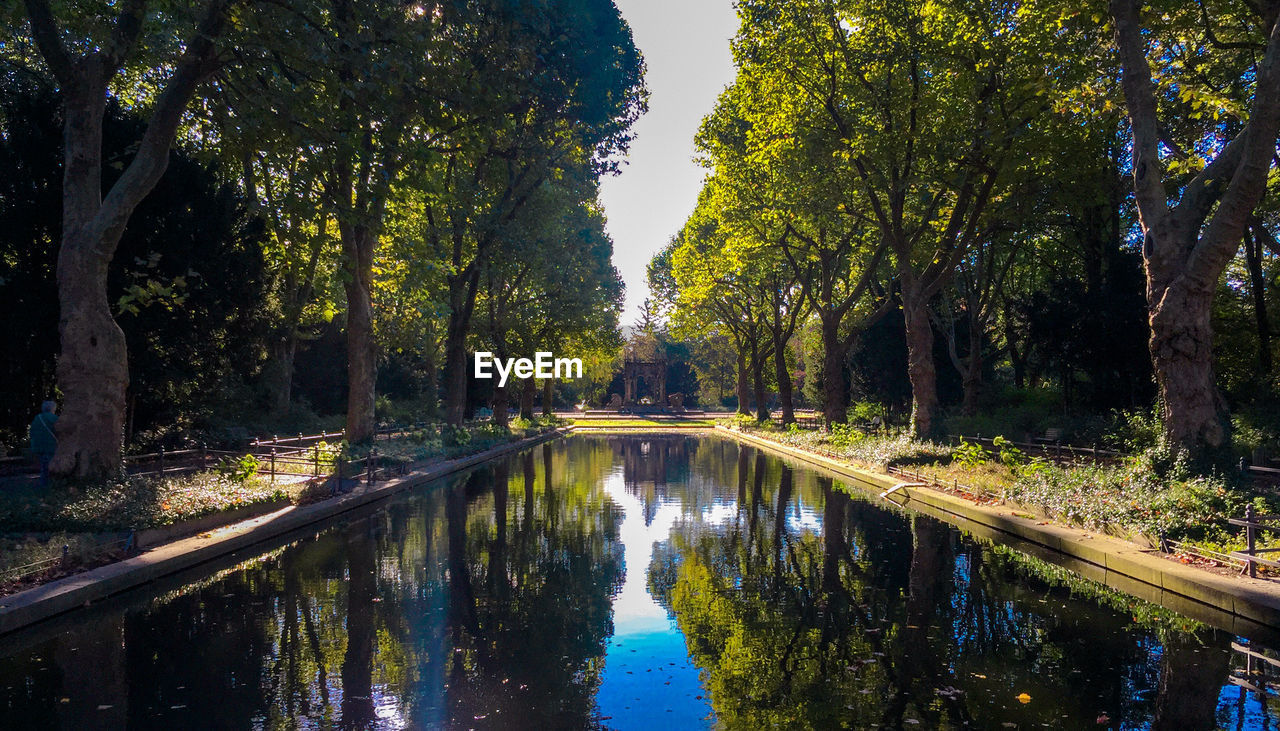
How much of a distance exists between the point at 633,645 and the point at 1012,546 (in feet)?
26.5

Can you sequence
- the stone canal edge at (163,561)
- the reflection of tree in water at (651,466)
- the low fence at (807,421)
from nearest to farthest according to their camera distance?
the stone canal edge at (163,561) < the reflection of tree in water at (651,466) < the low fence at (807,421)

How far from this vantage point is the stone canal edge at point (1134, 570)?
823 centimetres

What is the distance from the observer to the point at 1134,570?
10.3m

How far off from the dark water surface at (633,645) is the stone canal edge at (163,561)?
0.27 m

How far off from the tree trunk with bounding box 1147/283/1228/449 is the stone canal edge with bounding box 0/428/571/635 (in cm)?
1527

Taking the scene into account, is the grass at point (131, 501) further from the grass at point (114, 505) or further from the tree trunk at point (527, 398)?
the tree trunk at point (527, 398)

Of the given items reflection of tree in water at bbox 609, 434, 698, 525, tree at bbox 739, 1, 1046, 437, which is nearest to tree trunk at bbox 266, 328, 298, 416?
reflection of tree in water at bbox 609, 434, 698, 525

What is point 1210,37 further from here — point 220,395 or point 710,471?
point 220,395

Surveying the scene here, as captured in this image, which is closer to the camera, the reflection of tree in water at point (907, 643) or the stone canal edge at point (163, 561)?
the reflection of tree in water at point (907, 643)

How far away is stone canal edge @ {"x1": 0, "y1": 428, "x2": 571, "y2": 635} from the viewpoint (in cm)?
823

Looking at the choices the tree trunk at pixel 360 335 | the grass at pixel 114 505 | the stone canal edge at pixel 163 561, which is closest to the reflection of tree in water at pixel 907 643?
the stone canal edge at pixel 163 561

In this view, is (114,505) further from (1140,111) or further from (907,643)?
(1140,111)

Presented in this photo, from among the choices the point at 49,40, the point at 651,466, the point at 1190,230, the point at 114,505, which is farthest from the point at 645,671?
the point at 651,466

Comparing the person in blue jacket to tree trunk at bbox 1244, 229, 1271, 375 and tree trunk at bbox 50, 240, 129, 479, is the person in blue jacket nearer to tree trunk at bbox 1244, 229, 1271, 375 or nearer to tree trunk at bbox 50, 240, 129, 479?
tree trunk at bbox 50, 240, 129, 479
